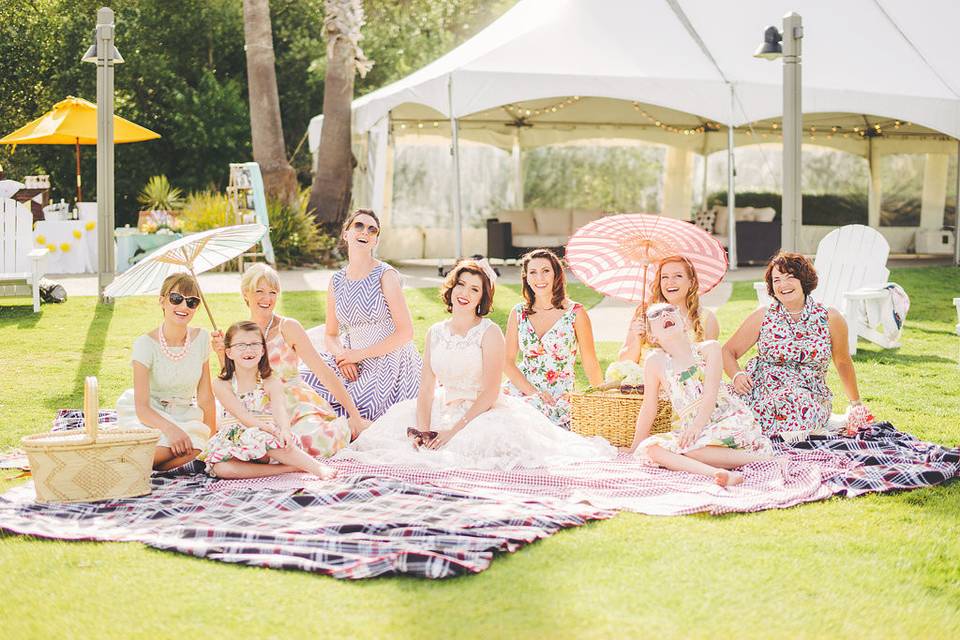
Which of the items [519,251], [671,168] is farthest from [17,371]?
[671,168]

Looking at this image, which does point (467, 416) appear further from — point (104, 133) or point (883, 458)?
point (104, 133)

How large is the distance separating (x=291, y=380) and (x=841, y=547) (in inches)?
106

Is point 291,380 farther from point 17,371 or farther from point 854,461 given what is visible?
point 17,371

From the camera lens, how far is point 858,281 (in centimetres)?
879

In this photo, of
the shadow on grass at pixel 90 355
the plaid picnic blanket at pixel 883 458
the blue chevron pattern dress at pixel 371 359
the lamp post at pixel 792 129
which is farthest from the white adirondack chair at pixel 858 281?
the shadow on grass at pixel 90 355

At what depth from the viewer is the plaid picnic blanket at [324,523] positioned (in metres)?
3.59

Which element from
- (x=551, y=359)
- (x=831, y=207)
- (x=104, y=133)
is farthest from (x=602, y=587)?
(x=831, y=207)

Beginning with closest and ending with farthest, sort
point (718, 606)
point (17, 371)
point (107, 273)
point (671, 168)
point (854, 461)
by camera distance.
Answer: point (718, 606) < point (854, 461) < point (17, 371) < point (107, 273) < point (671, 168)

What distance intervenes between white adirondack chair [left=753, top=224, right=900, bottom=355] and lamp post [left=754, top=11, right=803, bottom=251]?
0.30 m

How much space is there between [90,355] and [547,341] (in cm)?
408

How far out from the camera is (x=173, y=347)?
5078mm

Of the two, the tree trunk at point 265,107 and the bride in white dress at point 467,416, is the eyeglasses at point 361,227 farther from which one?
the tree trunk at point 265,107

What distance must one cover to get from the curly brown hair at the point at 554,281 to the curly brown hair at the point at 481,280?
42cm

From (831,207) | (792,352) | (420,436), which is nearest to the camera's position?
(420,436)
